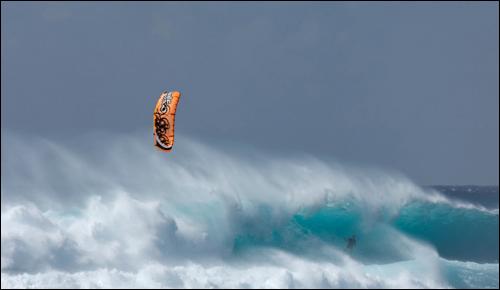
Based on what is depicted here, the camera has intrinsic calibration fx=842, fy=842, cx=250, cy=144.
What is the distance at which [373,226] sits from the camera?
23344 mm

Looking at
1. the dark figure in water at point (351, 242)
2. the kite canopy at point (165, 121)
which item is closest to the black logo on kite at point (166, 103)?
the kite canopy at point (165, 121)

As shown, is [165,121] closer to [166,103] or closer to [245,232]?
[166,103]

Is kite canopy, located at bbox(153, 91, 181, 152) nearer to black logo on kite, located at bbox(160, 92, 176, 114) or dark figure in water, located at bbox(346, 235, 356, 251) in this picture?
black logo on kite, located at bbox(160, 92, 176, 114)

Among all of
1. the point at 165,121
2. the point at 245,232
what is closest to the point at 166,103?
the point at 165,121

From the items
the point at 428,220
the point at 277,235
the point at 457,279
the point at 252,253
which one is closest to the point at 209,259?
the point at 252,253

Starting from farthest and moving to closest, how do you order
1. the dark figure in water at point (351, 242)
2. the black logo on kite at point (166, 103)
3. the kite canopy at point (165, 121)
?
1. the dark figure in water at point (351, 242)
2. the black logo on kite at point (166, 103)
3. the kite canopy at point (165, 121)

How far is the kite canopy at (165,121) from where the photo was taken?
11055mm

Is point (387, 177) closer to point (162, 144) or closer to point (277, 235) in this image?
point (277, 235)

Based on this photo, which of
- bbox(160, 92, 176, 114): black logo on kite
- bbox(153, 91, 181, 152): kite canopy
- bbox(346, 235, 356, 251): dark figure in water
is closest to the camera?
bbox(153, 91, 181, 152): kite canopy

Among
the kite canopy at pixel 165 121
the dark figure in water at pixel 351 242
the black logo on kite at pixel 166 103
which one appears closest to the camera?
the kite canopy at pixel 165 121

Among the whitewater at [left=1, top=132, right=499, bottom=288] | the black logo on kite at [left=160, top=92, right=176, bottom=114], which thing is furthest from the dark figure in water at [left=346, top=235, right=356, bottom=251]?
the black logo on kite at [left=160, top=92, right=176, bottom=114]

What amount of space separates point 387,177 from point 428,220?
2.86m

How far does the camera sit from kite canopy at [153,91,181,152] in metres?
11.1

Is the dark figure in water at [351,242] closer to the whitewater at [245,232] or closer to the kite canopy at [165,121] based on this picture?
the whitewater at [245,232]
